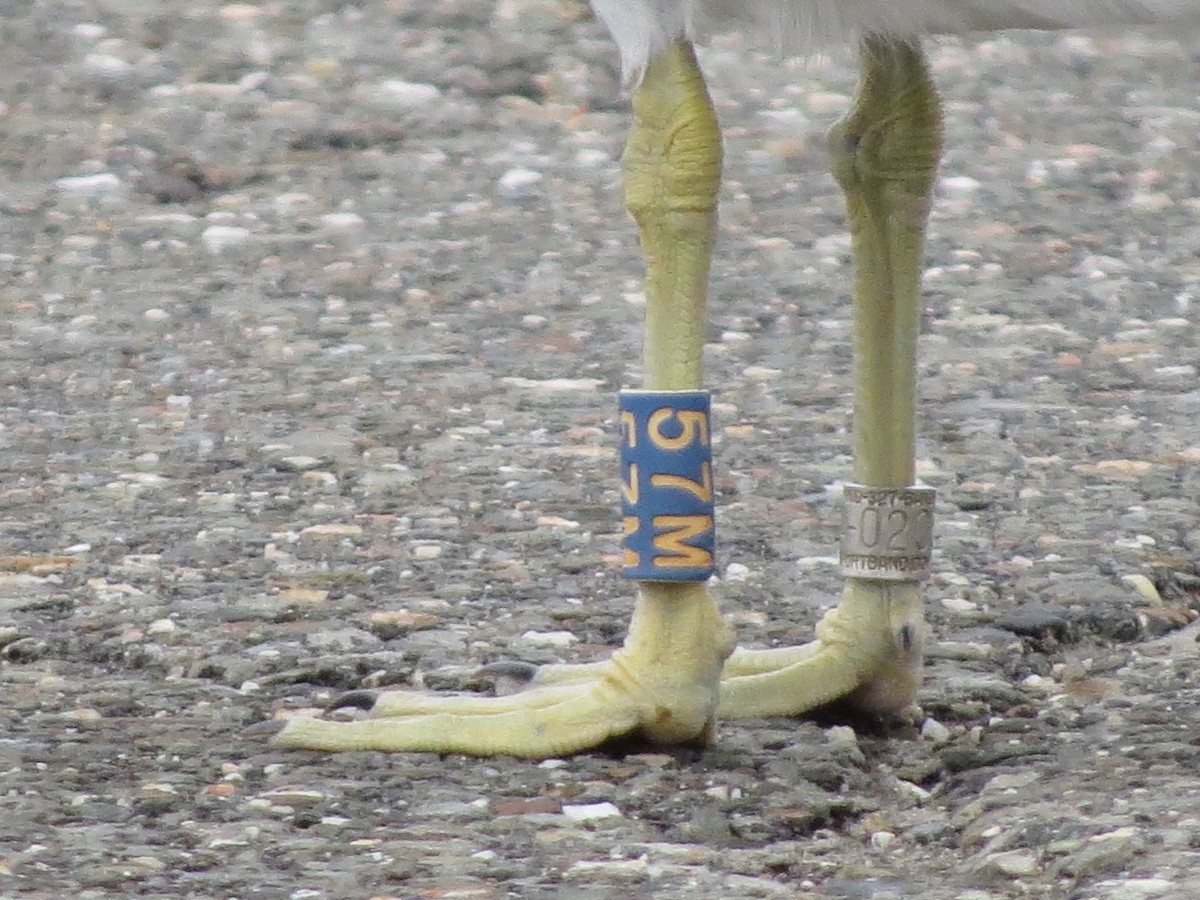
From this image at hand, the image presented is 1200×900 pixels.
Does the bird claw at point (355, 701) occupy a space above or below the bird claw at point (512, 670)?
below

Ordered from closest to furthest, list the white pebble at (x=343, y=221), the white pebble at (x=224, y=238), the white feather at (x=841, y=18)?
the white feather at (x=841, y=18), the white pebble at (x=224, y=238), the white pebble at (x=343, y=221)

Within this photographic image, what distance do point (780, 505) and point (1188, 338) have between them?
1.57 metres

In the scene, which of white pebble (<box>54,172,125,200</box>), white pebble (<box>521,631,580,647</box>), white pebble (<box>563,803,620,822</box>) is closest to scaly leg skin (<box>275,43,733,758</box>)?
white pebble (<box>563,803,620,822</box>)

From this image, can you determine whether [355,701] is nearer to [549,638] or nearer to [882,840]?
[549,638]

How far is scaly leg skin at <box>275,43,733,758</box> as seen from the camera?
10.2 ft

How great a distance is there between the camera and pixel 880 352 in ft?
11.3

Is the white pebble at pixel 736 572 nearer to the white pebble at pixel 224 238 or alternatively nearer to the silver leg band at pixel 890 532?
the silver leg band at pixel 890 532

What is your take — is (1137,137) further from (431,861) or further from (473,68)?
(431,861)

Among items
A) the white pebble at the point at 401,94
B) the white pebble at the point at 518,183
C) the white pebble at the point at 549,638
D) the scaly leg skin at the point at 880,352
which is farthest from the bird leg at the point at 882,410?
the white pebble at the point at 401,94

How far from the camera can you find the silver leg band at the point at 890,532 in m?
3.44

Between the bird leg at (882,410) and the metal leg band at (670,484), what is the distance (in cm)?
39

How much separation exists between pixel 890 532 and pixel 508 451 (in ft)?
4.95

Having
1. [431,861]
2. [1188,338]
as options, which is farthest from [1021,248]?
[431,861]

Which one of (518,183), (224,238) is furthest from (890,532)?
(518,183)
